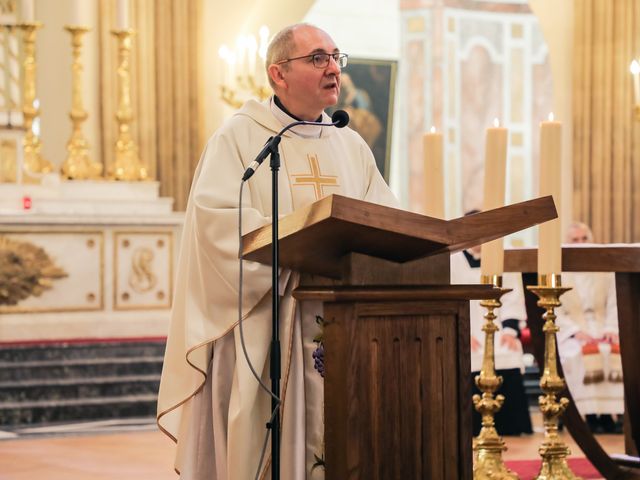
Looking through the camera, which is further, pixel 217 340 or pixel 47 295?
pixel 47 295

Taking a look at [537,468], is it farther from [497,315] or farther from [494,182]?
[494,182]

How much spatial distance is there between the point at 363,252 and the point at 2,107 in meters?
6.57

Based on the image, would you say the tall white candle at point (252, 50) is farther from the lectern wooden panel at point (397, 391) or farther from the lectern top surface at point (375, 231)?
the lectern wooden panel at point (397, 391)

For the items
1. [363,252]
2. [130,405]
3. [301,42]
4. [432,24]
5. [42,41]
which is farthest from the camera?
[432,24]

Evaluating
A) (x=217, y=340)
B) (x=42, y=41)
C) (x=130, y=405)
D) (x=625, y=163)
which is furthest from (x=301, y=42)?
(x=625, y=163)

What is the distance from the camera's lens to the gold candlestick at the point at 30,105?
8.80 m

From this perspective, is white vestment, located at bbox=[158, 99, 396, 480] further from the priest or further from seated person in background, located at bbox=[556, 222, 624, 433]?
seated person in background, located at bbox=[556, 222, 624, 433]

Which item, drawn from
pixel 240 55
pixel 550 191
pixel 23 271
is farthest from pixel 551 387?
pixel 240 55

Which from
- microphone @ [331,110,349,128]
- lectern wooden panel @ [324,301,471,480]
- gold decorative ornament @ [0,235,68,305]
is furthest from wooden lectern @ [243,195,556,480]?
gold decorative ornament @ [0,235,68,305]

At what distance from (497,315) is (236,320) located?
3.63m

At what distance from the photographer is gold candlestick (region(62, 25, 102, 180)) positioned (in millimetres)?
8797

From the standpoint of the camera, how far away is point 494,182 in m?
3.82

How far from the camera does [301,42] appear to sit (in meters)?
3.46

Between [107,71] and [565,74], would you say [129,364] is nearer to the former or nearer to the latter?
[107,71]
